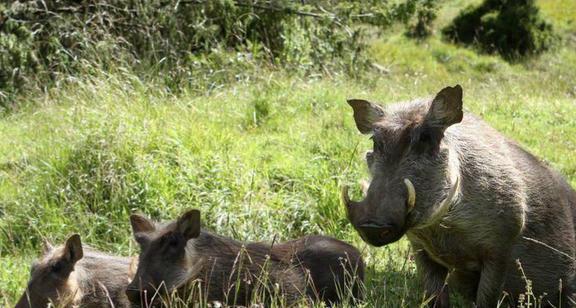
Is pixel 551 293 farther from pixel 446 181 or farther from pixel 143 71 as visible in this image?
pixel 143 71

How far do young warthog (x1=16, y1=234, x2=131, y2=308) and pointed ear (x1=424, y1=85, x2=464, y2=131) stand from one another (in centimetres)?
183

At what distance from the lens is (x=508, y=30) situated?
18500 millimetres

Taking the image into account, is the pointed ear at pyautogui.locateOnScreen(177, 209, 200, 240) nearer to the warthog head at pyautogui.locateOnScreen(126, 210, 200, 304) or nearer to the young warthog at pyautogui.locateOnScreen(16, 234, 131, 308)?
the warthog head at pyautogui.locateOnScreen(126, 210, 200, 304)

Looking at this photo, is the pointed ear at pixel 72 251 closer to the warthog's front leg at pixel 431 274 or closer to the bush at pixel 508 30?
the warthog's front leg at pixel 431 274

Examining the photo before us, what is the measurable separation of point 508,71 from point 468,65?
0.89 metres

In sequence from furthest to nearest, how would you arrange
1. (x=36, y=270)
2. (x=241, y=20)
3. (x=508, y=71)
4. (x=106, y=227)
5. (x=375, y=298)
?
(x=508, y=71) → (x=241, y=20) → (x=106, y=227) → (x=375, y=298) → (x=36, y=270)

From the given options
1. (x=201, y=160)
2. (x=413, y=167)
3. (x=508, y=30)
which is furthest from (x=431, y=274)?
(x=508, y=30)

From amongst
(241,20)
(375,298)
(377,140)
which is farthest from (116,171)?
(241,20)

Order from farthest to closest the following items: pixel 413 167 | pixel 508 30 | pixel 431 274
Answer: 1. pixel 508 30
2. pixel 431 274
3. pixel 413 167

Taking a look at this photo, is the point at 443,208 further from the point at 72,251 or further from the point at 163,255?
the point at 72,251

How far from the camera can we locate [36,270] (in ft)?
16.1

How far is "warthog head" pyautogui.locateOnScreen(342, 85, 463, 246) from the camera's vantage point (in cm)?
416

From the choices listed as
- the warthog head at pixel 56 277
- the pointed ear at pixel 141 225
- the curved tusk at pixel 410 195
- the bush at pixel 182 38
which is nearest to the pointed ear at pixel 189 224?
the pointed ear at pixel 141 225

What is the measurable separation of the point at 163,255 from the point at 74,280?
60cm
